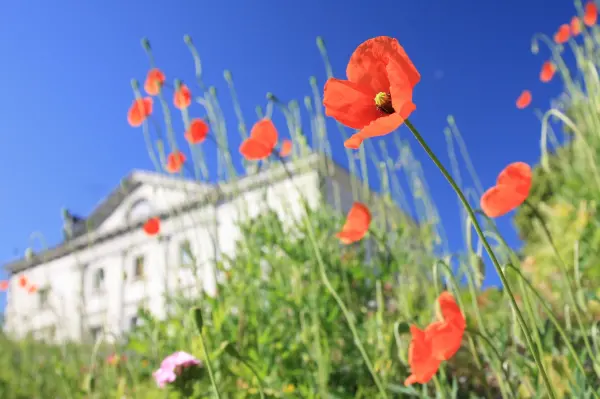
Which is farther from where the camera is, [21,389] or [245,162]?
[21,389]

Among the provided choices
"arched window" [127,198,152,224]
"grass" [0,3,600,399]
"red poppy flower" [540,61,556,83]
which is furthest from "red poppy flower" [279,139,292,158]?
"arched window" [127,198,152,224]

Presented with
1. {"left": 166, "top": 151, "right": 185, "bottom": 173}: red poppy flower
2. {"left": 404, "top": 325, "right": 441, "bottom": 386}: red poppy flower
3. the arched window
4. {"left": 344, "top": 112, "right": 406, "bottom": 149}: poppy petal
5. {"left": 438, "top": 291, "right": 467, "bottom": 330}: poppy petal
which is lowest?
{"left": 404, "top": 325, "right": 441, "bottom": 386}: red poppy flower

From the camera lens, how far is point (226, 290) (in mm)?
2121

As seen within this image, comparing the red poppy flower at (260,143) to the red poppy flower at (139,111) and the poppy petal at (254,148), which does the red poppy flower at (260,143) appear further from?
the red poppy flower at (139,111)

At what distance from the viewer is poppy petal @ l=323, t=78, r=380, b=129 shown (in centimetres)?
60

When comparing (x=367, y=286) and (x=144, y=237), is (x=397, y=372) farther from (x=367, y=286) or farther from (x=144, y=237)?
(x=144, y=237)

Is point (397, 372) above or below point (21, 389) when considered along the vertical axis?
below

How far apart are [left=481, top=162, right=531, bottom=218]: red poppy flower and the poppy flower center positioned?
1.27 ft

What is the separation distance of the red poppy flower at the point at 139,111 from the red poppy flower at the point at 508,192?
5.18 ft

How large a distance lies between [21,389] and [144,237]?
51.9ft

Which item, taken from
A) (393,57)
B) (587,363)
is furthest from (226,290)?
(393,57)

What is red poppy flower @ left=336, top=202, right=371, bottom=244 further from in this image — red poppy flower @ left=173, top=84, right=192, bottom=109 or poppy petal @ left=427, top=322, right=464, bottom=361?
red poppy flower @ left=173, top=84, right=192, bottom=109

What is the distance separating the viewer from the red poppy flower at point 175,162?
2193 mm

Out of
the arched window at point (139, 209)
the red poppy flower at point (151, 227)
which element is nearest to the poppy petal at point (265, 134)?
the red poppy flower at point (151, 227)
